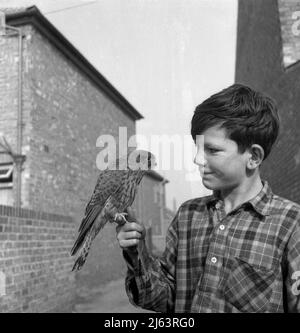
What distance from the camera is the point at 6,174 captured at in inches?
315

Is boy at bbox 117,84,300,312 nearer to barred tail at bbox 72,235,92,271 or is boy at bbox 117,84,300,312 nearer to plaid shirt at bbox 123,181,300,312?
plaid shirt at bbox 123,181,300,312

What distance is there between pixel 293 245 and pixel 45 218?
5.39 meters

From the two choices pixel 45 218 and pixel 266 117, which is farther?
pixel 45 218

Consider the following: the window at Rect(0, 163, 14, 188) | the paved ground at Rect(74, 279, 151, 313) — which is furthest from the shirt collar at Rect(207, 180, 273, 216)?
the window at Rect(0, 163, 14, 188)

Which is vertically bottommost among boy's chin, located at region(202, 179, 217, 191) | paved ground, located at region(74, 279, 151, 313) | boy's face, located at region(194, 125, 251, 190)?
paved ground, located at region(74, 279, 151, 313)

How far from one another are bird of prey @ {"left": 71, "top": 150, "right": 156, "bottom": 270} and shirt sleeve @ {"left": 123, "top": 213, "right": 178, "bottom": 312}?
0.63ft

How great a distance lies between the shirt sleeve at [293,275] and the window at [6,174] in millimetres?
7292

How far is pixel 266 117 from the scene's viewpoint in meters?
1.50

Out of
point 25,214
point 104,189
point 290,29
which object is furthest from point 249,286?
point 290,29

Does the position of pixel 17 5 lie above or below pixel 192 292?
above

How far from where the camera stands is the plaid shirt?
137 centimetres
